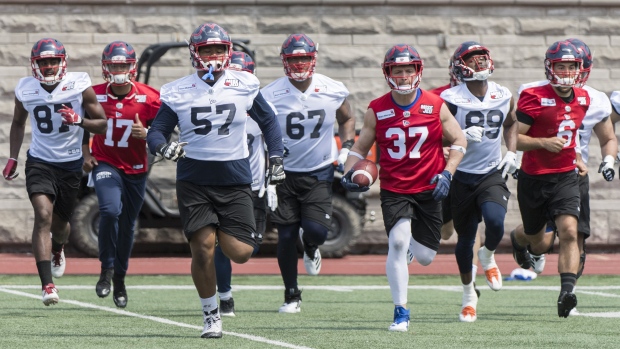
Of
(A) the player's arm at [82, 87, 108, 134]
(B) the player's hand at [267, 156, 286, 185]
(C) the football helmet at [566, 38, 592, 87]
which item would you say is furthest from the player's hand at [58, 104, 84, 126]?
(C) the football helmet at [566, 38, 592, 87]

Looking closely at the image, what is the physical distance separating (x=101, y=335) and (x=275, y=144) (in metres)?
1.66

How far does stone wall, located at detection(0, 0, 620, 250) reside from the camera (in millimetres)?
17078

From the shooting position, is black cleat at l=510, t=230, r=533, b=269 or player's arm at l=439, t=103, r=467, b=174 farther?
black cleat at l=510, t=230, r=533, b=269

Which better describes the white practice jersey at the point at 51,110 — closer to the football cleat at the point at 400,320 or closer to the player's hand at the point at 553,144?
the football cleat at the point at 400,320

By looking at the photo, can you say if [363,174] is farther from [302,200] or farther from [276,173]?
[302,200]

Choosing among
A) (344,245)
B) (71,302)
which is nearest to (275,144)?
(71,302)

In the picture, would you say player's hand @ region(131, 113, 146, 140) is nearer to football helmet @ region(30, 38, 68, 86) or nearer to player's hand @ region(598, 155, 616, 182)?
football helmet @ region(30, 38, 68, 86)

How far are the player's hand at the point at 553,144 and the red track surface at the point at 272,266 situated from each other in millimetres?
Result: 5291

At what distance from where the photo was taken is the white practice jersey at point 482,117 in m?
10.4

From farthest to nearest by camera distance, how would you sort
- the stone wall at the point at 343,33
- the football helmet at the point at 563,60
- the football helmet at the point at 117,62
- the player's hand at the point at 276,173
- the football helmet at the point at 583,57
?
the stone wall at the point at 343,33 < the football helmet at the point at 117,62 < the football helmet at the point at 583,57 < the football helmet at the point at 563,60 < the player's hand at the point at 276,173

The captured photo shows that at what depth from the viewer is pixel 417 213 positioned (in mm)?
9055

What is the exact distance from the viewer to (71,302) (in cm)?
1120

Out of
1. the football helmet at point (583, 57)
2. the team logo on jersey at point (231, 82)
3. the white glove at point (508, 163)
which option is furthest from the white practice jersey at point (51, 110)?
the football helmet at point (583, 57)

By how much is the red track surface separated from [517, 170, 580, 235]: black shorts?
4.60 m
